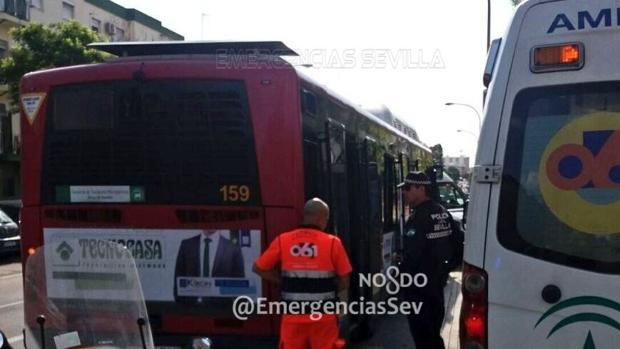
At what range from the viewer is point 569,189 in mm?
3293

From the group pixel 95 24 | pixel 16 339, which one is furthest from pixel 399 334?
pixel 95 24

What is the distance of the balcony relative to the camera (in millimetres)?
32719

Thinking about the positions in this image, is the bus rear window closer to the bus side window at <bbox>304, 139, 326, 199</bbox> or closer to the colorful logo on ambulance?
the bus side window at <bbox>304, 139, 326, 199</bbox>

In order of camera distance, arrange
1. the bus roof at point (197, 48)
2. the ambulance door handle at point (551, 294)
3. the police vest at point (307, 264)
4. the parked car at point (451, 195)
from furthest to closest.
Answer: the parked car at point (451, 195) → the bus roof at point (197, 48) → the police vest at point (307, 264) → the ambulance door handle at point (551, 294)

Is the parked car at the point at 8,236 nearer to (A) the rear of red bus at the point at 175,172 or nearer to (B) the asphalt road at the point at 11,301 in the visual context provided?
(B) the asphalt road at the point at 11,301

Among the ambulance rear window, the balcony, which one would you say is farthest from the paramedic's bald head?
the balcony

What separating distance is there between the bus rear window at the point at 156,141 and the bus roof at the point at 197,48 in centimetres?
71

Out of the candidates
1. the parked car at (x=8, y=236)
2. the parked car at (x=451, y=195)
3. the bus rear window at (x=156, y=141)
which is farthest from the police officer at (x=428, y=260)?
the parked car at (x=8, y=236)

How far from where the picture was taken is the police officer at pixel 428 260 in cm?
605

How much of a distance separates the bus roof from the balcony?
2908cm

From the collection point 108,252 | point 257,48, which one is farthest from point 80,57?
point 108,252

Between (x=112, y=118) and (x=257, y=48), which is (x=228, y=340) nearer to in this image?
(x=112, y=118)

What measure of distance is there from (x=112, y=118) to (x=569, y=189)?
12.4 feet

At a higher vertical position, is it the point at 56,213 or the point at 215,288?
the point at 56,213
